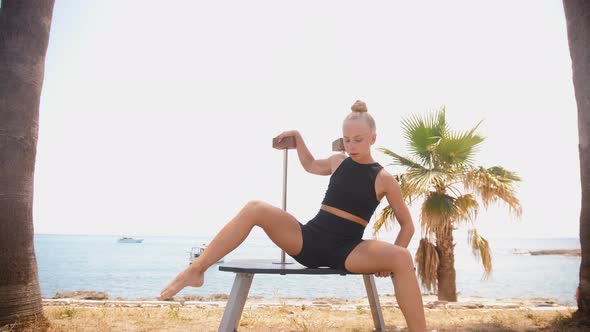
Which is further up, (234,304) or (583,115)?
(583,115)

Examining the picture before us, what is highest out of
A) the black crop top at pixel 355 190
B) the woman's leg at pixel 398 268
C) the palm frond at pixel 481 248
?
the black crop top at pixel 355 190

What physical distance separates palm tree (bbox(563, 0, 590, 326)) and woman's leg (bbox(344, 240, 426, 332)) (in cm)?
253

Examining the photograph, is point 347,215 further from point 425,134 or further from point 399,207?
point 425,134

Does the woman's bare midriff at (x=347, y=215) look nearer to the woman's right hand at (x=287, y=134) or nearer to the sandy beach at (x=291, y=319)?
the woman's right hand at (x=287, y=134)

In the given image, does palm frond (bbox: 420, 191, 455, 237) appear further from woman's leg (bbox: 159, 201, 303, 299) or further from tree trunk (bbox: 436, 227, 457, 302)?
woman's leg (bbox: 159, 201, 303, 299)

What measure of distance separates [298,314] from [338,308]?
763 mm

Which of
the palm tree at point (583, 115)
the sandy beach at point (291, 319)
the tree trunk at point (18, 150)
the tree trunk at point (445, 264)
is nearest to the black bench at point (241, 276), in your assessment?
the sandy beach at point (291, 319)

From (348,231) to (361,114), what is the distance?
29.9 inches

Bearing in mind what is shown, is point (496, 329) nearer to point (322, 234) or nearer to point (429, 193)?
point (322, 234)

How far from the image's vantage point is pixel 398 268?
86.7 inches

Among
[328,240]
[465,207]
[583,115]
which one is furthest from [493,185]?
[328,240]

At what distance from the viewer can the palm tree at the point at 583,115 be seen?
3748 millimetres

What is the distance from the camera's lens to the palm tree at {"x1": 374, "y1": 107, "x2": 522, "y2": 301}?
6600mm

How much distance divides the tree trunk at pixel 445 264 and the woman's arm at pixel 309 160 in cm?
454
